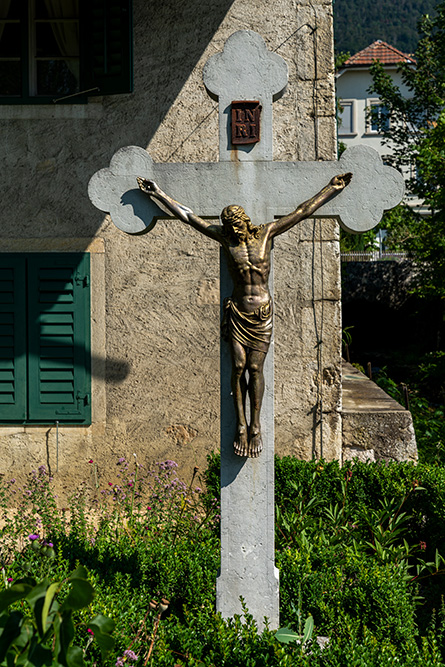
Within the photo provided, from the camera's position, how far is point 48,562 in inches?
133

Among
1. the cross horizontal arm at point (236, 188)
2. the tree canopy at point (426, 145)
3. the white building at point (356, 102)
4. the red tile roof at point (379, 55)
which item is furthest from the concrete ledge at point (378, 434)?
the white building at point (356, 102)

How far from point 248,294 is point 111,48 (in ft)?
11.0

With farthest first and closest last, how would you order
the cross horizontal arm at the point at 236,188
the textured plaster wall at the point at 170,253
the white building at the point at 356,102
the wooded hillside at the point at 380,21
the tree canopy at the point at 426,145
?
the wooded hillside at the point at 380,21 → the white building at the point at 356,102 → the tree canopy at the point at 426,145 → the textured plaster wall at the point at 170,253 → the cross horizontal arm at the point at 236,188

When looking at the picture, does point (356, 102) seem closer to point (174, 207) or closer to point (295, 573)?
point (174, 207)

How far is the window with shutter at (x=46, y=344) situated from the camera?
5551 millimetres

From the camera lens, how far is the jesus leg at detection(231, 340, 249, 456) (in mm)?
3084

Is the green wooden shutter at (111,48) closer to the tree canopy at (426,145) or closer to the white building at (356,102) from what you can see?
the tree canopy at (426,145)

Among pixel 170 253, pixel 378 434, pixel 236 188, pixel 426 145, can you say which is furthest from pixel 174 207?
pixel 426 145

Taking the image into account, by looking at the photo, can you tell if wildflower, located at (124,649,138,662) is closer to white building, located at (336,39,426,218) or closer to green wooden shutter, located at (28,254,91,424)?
green wooden shutter, located at (28,254,91,424)

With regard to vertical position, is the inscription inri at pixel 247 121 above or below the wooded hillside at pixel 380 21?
below

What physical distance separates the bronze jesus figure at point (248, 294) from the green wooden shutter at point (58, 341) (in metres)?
2.54

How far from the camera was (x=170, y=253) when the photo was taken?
554 cm

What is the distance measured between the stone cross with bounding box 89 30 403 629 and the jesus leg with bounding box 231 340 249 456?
7cm

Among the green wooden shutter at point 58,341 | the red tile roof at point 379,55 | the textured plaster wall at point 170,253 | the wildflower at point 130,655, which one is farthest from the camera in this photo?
the red tile roof at point 379,55
